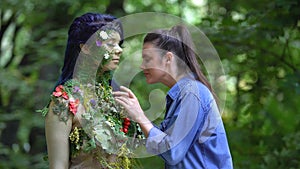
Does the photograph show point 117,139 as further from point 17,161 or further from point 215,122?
point 17,161

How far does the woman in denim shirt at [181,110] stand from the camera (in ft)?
6.59

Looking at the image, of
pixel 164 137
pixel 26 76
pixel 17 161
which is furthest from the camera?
pixel 26 76

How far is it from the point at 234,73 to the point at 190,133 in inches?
108

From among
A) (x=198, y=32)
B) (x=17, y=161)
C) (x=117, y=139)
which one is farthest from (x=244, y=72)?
(x=117, y=139)

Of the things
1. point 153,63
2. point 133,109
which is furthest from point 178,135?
point 153,63

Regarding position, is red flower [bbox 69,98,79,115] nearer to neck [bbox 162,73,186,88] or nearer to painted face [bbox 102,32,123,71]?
painted face [bbox 102,32,123,71]

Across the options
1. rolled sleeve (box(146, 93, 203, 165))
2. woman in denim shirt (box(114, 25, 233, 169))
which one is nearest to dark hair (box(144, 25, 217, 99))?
woman in denim shirt (box(114, 25, 233, 169))

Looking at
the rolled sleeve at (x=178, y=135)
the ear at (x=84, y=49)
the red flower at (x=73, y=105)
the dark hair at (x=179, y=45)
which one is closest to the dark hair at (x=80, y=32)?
the ear at (x=84, y=49)

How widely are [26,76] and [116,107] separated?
3793 millimetres

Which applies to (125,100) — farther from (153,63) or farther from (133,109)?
(153,63)

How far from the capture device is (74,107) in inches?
85.7

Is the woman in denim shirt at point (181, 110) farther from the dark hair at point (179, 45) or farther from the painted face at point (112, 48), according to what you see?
the painted face at point (112, 48)

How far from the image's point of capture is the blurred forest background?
4.14 meters

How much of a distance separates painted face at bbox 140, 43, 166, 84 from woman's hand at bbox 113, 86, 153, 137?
0.46ft
